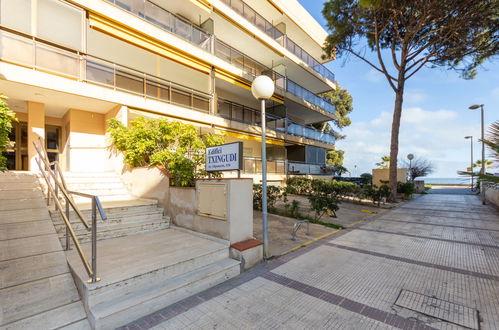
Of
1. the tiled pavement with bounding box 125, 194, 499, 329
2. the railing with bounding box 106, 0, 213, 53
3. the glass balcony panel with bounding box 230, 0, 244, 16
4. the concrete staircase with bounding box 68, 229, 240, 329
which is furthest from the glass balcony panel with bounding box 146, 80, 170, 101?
the tiled pavement with bounding box 125, 194, 499, 329

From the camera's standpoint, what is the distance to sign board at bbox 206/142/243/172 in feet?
13.5

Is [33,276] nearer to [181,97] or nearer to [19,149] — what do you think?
[19,149]

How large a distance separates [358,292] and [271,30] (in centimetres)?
1853

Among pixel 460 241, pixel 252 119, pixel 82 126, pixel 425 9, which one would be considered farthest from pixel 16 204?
pixel 425 9

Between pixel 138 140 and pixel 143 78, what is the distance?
462cm

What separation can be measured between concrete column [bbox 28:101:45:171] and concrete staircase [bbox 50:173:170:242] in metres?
2.53

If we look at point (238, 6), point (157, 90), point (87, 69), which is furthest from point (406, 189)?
point (87, 69)

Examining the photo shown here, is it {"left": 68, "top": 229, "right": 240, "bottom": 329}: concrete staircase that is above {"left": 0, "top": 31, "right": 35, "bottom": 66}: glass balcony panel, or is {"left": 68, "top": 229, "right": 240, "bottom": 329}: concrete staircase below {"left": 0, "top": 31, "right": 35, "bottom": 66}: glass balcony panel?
below

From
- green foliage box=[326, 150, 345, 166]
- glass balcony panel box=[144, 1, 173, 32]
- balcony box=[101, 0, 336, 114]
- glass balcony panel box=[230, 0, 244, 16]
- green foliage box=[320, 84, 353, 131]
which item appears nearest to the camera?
balcony box=[101, 0, 336, 114]

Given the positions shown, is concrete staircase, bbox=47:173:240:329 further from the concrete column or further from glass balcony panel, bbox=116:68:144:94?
glass balcony panel, bbox=116:68:144:94

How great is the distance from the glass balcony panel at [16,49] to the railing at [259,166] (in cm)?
1009

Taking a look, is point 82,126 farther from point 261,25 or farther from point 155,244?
point 261,25

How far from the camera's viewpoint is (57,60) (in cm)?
752

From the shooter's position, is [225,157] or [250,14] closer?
[225,157]
